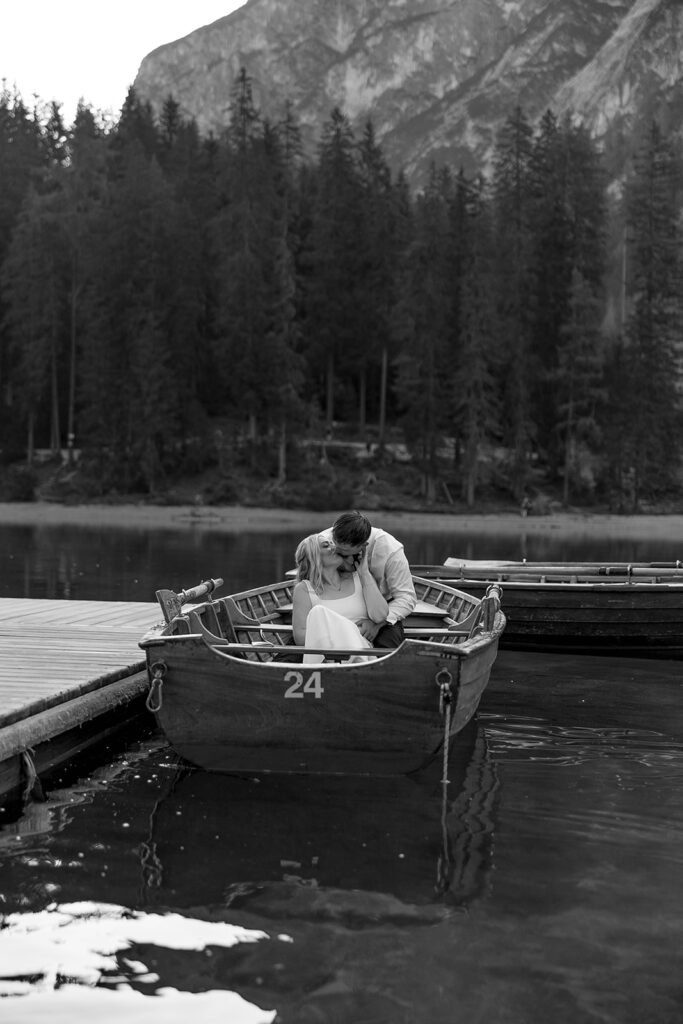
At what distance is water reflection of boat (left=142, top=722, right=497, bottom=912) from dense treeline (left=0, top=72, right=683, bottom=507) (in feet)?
136

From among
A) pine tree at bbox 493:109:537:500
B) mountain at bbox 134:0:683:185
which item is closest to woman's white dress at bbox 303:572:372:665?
pine tree at bbox 493:109:537:500

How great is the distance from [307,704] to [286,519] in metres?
39.0

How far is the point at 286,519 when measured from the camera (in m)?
46.1

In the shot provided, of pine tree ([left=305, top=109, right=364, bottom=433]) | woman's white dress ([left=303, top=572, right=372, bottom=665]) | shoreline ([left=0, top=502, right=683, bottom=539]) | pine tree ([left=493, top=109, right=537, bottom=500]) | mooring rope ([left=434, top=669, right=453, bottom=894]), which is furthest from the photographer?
pine tree ([left=305, top=109, right=364, bottom=433])

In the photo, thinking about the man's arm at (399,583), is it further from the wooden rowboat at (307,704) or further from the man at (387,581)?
the wooden rowboat at (307,704)

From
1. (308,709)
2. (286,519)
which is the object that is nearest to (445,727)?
(308,709)

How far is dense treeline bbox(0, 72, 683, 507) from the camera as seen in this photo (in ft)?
163

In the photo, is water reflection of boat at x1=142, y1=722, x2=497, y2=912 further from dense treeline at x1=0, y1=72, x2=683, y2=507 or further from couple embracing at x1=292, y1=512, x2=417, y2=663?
dense treeline at x1=0, y1=72, x2=683, y2=507

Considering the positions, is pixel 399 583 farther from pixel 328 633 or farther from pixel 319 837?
pixel 319 837

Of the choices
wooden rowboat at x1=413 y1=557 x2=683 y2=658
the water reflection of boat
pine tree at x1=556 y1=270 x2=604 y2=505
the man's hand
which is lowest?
the water reflection of boat

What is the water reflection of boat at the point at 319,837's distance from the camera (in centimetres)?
590

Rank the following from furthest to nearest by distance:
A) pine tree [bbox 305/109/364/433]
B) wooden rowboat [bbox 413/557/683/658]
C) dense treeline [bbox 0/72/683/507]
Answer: pine tree [bbox 305/109/364/433] → dense treeline [bbox 0/72/683/507] → wooden rowboat [bbox 413/557/683/658]

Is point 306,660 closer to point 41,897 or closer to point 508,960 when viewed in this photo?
point 41,897

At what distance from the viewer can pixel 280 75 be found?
548 feet
